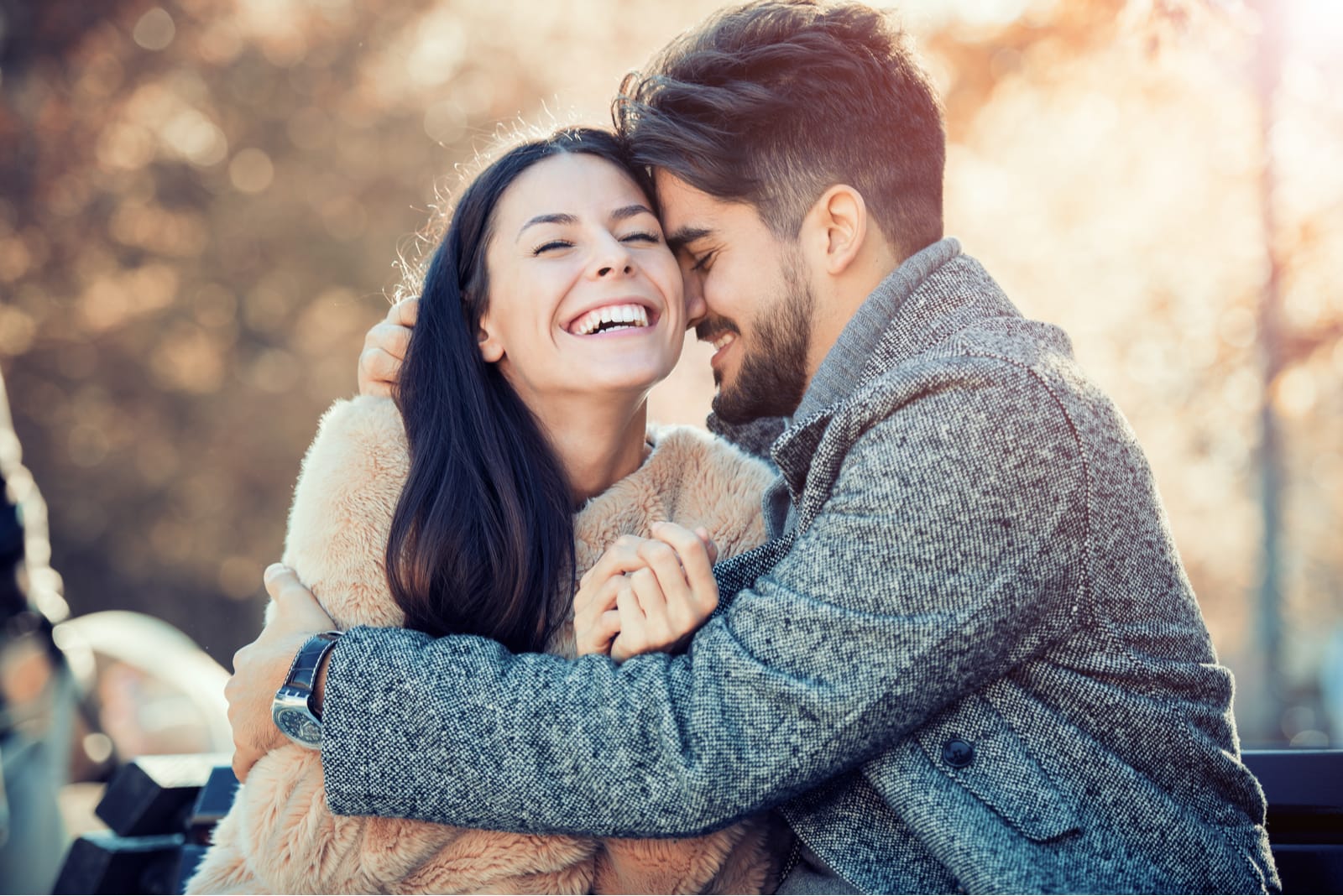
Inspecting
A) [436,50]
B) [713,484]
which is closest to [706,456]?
[713,484]

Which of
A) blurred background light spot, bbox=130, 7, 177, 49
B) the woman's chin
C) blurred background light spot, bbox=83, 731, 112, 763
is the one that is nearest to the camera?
the woman's chin

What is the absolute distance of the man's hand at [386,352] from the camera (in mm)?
2736

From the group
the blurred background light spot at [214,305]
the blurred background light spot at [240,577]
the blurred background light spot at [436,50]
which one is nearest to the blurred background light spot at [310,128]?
the blurred background light spot at [436,50]

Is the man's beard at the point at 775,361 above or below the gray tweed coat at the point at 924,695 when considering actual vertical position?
above

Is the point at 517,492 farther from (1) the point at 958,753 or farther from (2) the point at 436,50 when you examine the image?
(2) the point at 436,50

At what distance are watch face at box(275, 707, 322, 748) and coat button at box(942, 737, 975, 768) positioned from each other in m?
1.10

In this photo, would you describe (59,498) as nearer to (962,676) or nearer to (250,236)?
(250,236)

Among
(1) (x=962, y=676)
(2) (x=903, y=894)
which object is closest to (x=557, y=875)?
(2) (x=903, y=894)

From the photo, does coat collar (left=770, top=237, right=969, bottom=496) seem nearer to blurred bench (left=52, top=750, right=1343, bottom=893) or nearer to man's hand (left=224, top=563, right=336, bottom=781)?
man's hand (left=224, top=563, right=336, bottom=781)

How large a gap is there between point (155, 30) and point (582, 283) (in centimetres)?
881

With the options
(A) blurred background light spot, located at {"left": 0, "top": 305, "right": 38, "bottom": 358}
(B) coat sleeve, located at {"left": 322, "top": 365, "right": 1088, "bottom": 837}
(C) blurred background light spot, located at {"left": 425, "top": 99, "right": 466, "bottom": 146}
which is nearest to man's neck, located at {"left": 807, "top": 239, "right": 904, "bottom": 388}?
(B) coat sleeve, located at {"left": 322, "top": 365, "right": 1088, "bottom": 837}

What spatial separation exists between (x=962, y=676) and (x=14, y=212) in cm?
1004

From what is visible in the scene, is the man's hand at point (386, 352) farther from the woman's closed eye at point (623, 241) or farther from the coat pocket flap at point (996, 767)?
the coat pocket flap at point (996, 767)

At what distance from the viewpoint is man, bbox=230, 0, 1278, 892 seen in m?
1.90
